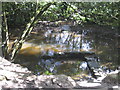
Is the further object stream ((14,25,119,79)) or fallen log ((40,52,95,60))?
fallen log ((40,52,95,60))

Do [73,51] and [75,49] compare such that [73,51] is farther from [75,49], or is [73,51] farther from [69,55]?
[69,55]

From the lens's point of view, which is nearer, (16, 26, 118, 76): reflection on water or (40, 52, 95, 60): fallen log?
(16, 26, 118, 76): reflection on water

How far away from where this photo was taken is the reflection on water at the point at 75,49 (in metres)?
4.27

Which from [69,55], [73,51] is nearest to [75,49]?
[73,51]

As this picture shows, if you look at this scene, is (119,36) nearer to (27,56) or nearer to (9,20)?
(27,56)

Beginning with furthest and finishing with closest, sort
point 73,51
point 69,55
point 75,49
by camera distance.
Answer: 1. point 75,49
2. point 73,51
3. point 69,55

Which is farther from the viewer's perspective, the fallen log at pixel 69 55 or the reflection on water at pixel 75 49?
the fallen log at pixel 69 55

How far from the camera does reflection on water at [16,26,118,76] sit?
4.27 metres

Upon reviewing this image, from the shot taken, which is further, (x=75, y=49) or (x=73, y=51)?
(x=75, y=49)

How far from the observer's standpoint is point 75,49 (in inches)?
215

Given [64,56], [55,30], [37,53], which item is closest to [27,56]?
[37,53]

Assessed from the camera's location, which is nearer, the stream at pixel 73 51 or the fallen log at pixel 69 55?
Answer: the stream at pixel 73 51

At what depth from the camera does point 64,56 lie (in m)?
4.94

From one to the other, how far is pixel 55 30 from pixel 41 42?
169 cm
